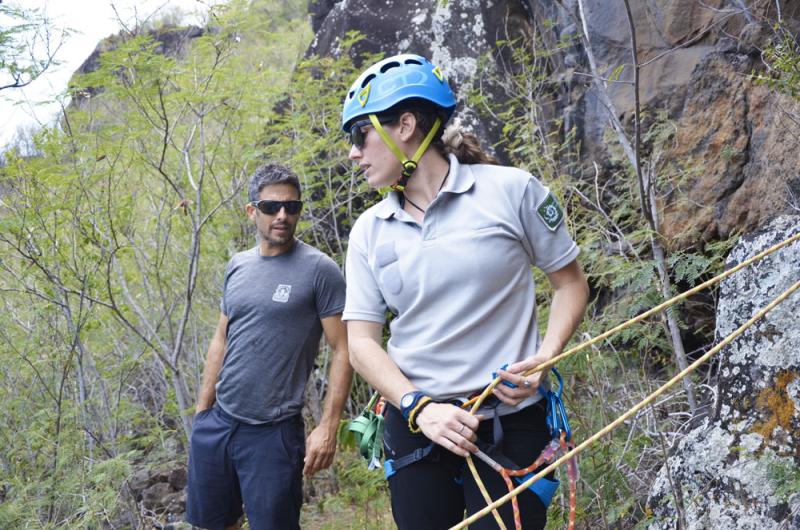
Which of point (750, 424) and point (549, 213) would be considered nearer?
point (549, 213)

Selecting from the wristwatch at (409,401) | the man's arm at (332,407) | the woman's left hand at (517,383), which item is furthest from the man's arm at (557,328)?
the man's arm at (332,407)

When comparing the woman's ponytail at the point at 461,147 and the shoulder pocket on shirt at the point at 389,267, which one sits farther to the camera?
the woman's ponytail at the point at 461,147

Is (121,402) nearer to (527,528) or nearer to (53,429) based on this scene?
(53,429)

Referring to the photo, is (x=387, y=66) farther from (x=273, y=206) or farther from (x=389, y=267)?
(x=273, y=206)

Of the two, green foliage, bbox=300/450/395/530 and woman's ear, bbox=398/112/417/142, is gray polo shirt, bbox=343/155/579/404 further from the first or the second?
green foliage, bbox=300/450/395/530

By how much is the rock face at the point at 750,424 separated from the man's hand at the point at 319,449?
1449 millimetres

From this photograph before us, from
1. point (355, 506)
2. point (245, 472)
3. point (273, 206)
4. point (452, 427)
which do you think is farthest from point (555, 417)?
point (355, 506)

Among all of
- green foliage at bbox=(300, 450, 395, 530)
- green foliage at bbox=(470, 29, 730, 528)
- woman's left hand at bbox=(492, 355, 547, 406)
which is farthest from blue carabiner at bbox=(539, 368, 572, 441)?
green foliage at bbox=(300, 450, 395, 530)

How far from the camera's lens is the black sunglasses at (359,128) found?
7.82ft

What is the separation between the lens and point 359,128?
2418mm

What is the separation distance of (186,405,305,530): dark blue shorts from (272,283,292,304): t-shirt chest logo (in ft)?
1.86

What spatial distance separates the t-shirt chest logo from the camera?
359cm

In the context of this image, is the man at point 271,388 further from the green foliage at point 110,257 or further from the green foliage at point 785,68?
the green foliage at point 785,68

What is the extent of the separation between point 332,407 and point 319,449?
0.20m
